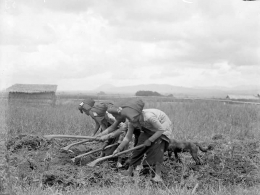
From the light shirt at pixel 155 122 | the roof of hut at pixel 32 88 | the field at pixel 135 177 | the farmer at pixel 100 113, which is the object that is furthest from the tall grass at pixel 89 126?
the roof of hut at pixel 32 88

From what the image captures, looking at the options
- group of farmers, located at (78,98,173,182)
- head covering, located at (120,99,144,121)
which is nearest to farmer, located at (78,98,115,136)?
group of farmers, located at (78,98,173,182)

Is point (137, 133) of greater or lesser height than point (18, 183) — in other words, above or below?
above

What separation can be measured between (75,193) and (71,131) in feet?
16.1

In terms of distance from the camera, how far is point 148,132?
4816 mm

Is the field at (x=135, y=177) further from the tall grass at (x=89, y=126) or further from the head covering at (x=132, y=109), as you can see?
the head covering at (x=132, y=109)

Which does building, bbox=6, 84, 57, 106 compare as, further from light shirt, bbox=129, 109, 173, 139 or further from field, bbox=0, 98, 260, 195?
light shirt, bbox=129, 109, 173, 139

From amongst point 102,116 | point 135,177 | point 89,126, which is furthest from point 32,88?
point 135,177

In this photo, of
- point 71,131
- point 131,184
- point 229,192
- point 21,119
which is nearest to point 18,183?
point 131,184

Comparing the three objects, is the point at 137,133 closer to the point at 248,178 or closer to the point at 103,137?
the point at 103,137

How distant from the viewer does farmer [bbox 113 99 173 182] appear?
439 centimetres

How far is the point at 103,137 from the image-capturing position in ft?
16.9

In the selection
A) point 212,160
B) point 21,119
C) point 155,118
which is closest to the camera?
point 155,118

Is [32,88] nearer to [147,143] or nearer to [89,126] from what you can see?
[89,126]

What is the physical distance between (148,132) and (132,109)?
609mm
